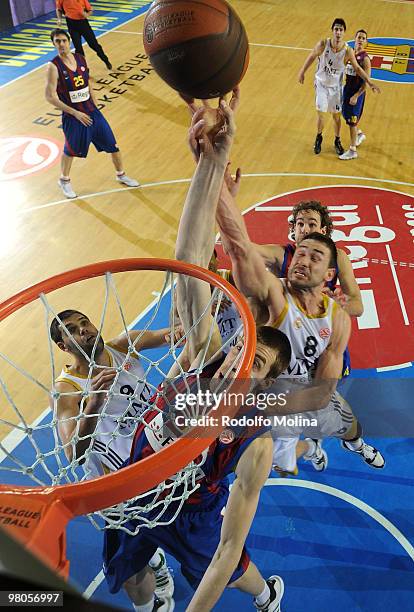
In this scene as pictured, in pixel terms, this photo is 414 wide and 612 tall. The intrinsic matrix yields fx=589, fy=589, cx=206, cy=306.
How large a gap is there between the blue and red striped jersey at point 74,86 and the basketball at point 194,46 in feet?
11.1

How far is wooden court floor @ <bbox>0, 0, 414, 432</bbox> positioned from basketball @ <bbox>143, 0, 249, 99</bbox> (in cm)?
230

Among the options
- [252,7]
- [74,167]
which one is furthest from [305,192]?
[252,7]

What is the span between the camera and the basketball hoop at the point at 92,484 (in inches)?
50.2

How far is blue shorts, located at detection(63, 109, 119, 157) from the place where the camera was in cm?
623


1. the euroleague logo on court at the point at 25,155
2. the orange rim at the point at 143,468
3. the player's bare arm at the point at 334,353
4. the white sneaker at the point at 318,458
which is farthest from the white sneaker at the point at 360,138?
the orange rim at the point at 143,468

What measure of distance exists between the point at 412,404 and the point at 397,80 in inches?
A: 295

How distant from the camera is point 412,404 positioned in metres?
4.03

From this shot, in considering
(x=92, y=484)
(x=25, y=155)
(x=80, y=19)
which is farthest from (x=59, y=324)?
(x=80, y=19)

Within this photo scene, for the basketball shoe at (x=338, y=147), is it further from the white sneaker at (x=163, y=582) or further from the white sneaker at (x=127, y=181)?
the white sneaker at (x=163, y=582)

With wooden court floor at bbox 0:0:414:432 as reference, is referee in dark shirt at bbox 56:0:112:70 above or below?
above

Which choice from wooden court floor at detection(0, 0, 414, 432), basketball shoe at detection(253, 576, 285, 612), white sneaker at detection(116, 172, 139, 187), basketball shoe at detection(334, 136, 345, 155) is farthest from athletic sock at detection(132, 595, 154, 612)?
basketball shoe at detection(334, 136, 345, 155)

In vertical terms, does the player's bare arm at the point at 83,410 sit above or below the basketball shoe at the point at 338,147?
above

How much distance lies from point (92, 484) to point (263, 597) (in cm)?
159

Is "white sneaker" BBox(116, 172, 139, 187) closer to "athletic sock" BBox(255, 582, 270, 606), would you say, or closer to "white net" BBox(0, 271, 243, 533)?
"white net" BBox(0, 271, 243, 533)
